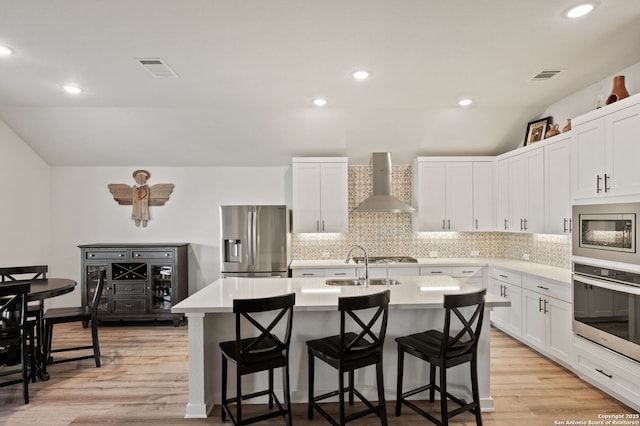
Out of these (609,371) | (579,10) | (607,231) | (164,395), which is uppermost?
(579,10)

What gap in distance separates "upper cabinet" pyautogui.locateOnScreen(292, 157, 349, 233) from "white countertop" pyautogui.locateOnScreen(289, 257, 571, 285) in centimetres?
48

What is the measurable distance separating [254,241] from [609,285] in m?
3.75

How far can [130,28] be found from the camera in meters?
2.65

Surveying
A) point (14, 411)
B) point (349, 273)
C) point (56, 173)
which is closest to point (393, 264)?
point (349, 273)

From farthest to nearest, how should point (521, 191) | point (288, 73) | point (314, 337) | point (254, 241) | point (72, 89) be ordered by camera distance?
point (254, 241)
point (521, 191)
point (72, 89)
point (288, 73)
point (314, 337)

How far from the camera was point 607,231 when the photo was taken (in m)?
2.95

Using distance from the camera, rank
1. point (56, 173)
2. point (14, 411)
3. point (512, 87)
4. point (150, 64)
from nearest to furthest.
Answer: point (14, 411), point (150, 64), point (512, 87), point (56, 173)

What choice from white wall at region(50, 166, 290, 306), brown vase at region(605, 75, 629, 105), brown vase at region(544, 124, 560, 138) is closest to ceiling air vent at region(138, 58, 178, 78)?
white wall at region(50, 166, 290, 306)

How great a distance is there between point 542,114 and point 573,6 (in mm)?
2709

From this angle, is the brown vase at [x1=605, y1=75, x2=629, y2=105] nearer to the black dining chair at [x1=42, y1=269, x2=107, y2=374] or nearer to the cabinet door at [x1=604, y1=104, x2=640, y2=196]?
the cabinet door at [x1=604, y1=104, x2=640, y2=196]

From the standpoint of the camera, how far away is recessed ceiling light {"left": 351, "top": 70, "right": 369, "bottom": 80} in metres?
3.46

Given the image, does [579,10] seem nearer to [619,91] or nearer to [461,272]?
[619,91]

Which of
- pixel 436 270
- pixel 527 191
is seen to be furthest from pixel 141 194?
pixel 527 191

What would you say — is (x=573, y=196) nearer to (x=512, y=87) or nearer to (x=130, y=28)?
(x=512, y=87)
